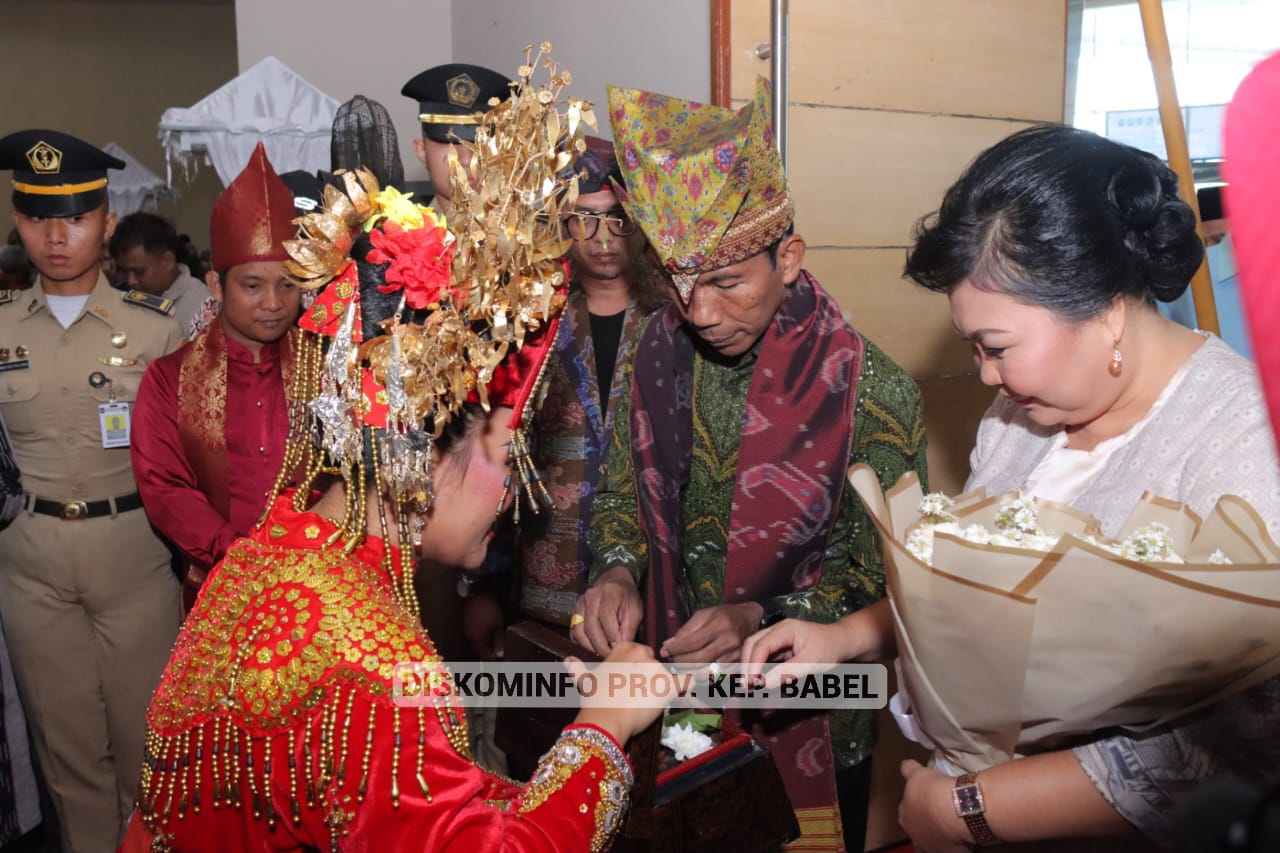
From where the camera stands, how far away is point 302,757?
3.87 ft

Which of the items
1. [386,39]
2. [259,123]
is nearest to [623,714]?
[259,123]

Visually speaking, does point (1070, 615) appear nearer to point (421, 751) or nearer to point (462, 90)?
point (421, 751)

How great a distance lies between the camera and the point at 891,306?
10.6 ft

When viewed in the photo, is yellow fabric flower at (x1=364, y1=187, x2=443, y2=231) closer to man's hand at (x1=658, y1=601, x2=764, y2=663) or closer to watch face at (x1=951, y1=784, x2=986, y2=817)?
man's hand at (x1=658, y1=601, x2=764, y2=663)

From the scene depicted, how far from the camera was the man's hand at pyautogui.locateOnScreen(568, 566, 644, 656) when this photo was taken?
6.13 ft

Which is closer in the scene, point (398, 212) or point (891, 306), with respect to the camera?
point (398, 212)

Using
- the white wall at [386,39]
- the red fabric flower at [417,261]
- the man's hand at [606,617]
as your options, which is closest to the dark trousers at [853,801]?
the man's hand at [606,617]

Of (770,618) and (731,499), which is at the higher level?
(731,499)

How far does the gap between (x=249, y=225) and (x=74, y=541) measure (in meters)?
1.11

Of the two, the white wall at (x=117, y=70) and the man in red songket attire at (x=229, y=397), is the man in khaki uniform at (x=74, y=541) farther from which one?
the white wall at (x=117, y=70)

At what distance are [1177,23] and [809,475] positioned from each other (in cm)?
271

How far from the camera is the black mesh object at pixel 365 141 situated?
13.1ft

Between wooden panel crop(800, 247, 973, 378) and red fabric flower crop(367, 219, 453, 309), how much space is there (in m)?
1.92

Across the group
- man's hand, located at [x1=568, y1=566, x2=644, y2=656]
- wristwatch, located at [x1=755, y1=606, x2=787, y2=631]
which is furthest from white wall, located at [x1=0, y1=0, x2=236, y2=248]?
wristwatch, located at [x1=755, y1=606, x2=787, y2=631]
